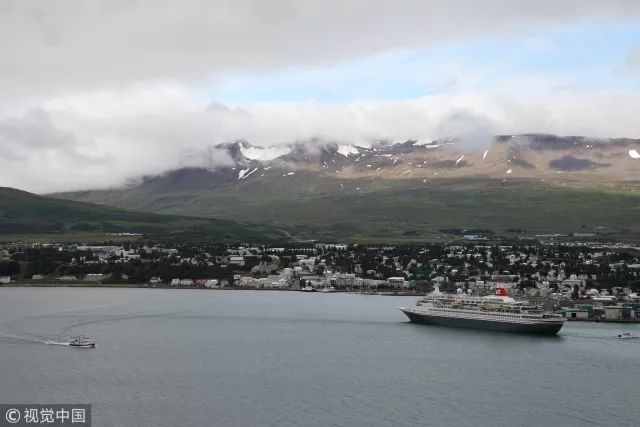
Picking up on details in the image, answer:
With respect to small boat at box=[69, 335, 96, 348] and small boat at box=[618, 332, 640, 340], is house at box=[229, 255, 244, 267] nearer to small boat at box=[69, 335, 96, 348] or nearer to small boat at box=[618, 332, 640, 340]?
small boat at box=[618, 332, 640, 340]

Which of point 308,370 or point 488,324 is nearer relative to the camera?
point 308,370

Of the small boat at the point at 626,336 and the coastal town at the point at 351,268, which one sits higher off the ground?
the coastal town at the point at 351,268

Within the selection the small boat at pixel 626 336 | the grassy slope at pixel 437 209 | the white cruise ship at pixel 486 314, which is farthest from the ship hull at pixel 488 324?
the grassy slope at pixel 437 209

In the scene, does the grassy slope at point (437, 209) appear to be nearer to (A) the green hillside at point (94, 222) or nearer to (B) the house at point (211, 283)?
(A) the green hillside at point (94, 222)

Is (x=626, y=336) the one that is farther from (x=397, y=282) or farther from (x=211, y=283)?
(x=211, y=283)

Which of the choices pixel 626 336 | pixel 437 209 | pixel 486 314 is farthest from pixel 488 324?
pixel 437 209

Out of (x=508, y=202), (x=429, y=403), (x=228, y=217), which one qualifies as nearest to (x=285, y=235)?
(x=228, y=217)

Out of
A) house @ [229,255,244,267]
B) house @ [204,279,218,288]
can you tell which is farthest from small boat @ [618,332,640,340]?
house @ [229,255,244,267]
